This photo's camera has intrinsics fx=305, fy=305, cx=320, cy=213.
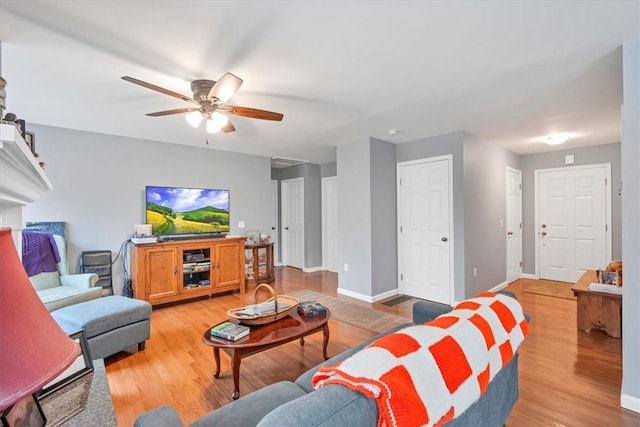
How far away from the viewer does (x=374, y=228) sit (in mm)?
4395

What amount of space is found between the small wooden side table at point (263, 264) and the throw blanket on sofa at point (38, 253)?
8.82 feet

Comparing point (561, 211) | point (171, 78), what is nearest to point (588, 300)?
point (561, 211)

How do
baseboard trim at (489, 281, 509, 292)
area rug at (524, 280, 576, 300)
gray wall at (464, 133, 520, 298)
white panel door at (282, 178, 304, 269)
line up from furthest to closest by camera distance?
white panel door at (282, 178, 304, 269) → baseboard trim at (489, 281, 509, 292) → area rug at (524, 280, 576, 300) → gray wall at (464, 133, 520, 298)

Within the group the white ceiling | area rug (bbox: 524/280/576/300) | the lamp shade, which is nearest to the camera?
the lamp shade

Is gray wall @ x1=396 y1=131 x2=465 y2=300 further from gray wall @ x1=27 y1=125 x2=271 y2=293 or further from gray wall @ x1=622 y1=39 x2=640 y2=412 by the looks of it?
gray wall @ x1=27 y1=125 x2=271 y2=293

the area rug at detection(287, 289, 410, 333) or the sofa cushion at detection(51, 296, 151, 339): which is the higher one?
the sofa cushion at detection(51, 296, 151, 339)

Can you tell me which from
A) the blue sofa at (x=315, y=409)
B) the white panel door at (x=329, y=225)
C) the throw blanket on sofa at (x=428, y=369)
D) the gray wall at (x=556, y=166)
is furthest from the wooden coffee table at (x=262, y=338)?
the gray wall at (x=556, y=166)

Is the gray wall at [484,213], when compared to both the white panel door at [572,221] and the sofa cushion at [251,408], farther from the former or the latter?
the sofa cushion at [251,408]

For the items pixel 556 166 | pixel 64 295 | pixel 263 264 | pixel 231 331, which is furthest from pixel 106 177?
pixel 556 166

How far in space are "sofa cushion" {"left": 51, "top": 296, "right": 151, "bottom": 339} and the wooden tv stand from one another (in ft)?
3.64

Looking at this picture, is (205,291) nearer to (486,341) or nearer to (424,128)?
(424,128)

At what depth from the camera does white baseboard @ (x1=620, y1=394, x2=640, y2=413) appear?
1973mm

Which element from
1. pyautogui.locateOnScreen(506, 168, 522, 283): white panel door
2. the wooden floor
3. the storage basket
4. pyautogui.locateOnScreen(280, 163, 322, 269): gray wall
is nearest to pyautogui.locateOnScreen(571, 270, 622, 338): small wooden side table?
the wooden floor

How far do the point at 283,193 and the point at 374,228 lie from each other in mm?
3381
